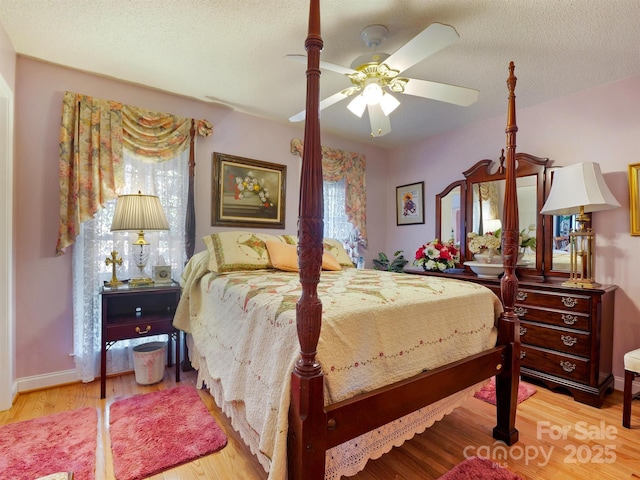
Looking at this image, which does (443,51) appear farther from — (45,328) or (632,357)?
(45,328)

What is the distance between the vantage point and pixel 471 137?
3.44 metres

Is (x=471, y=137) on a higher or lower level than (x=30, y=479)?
higher

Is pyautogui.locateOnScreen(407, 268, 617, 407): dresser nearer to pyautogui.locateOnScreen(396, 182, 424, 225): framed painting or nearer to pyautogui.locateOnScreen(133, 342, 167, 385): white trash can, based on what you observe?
pyautogui.locateOnScreen(396, 182, 424, 225): framed painting

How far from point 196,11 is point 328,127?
2024 millimetres

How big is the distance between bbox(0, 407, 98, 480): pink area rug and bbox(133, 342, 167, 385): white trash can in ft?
1.32

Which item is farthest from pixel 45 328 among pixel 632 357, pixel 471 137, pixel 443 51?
pixel 471 137

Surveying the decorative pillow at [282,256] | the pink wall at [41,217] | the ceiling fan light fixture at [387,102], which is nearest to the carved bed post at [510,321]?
the ceiling fan light fixture at [387,102]

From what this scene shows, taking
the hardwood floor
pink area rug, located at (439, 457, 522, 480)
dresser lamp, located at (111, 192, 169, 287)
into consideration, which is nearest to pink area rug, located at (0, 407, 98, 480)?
the hardwood floor

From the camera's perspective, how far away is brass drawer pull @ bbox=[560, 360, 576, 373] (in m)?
2.28

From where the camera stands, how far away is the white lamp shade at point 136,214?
2.28 m

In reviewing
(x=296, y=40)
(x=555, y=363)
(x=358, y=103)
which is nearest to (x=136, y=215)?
(x=296, y=40)

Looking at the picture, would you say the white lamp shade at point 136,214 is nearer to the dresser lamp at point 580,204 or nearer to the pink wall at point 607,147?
the dresser lamp at point 580,204

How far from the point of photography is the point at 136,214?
2303mm

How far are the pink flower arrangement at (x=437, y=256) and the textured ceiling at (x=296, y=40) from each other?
1.48 m
